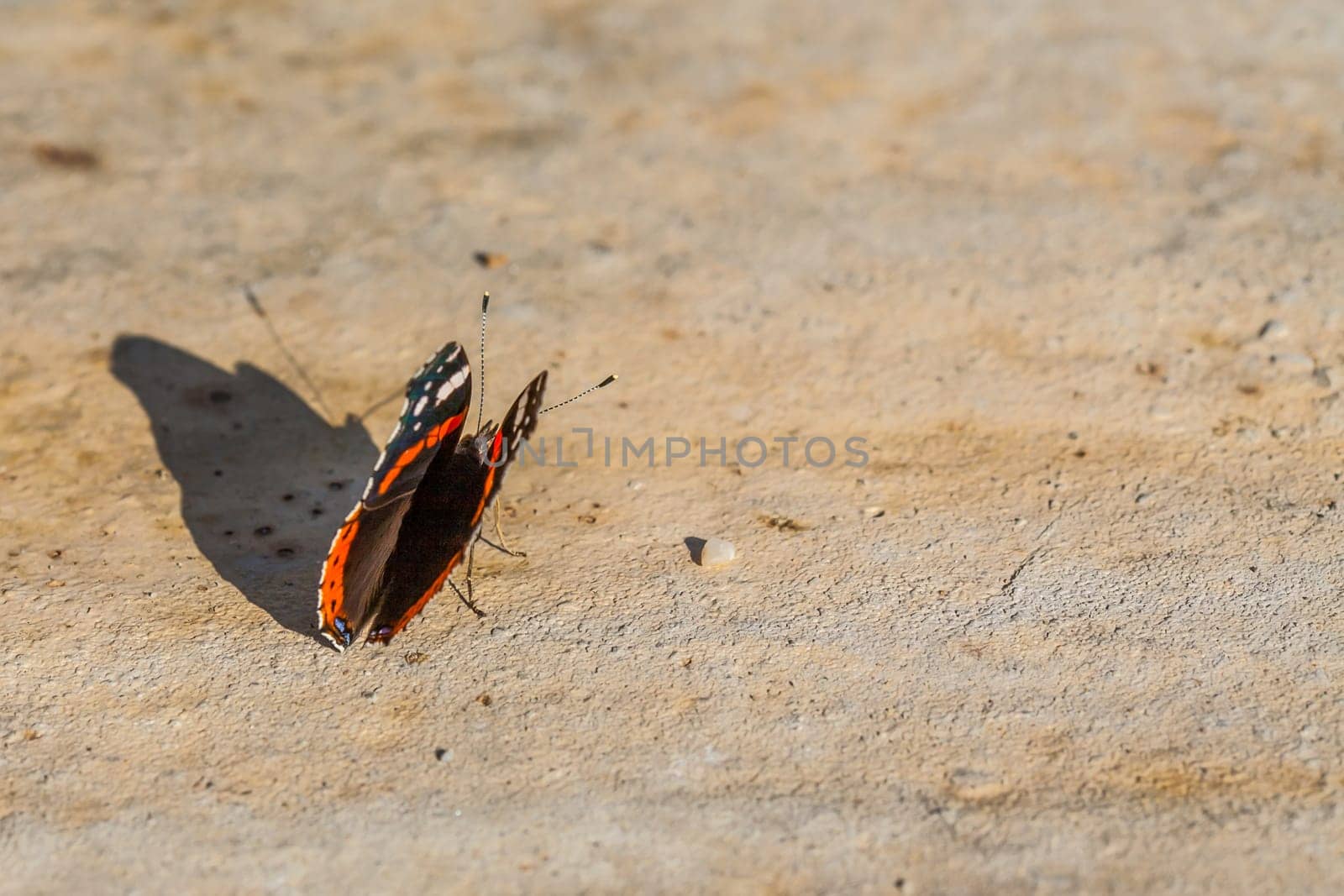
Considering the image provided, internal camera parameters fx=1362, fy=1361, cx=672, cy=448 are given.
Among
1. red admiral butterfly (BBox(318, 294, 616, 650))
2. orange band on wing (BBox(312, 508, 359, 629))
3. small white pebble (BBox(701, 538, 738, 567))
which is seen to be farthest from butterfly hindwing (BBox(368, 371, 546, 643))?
small white pebble (BBox(701, 538, 738, 567))

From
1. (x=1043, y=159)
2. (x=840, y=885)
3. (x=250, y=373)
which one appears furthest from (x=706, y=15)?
(x=840, y=885)

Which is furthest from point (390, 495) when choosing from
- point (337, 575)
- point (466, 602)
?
point (466, 602)

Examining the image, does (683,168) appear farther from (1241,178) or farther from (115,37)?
(115,37)

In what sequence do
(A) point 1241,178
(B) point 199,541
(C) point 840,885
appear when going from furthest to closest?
(A) point 1241,178 < (B) point 199,541 < (C) point 840,885

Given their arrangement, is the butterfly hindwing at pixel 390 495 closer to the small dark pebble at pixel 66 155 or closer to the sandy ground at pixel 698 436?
the sandy ground at pixel 698 436

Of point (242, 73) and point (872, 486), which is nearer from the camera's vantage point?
point (872, 486)

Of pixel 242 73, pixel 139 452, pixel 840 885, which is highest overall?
pixel 242 73

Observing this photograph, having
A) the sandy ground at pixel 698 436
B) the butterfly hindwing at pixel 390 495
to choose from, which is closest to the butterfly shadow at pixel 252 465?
the sandy ground at pixel 698 436

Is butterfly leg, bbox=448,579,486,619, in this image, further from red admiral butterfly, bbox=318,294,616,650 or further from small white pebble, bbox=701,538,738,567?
small white pebble, bbox=701,538,738,567
